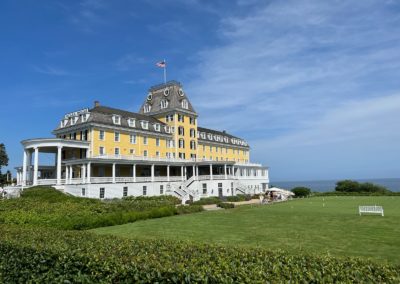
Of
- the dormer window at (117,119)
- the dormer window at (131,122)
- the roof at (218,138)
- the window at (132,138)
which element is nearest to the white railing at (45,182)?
the dormer window at (117,119)

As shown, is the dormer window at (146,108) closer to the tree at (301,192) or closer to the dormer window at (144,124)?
the dormer window at (144,124)

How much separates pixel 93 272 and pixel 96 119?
136ft

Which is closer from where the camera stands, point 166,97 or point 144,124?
point 144,124

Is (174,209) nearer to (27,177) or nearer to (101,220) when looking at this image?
(101,220)

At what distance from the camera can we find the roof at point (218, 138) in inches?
2673

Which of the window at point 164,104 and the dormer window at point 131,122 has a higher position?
the window at point 164,104

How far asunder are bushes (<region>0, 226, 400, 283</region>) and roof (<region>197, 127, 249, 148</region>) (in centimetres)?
5747

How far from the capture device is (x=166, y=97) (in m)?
60.7

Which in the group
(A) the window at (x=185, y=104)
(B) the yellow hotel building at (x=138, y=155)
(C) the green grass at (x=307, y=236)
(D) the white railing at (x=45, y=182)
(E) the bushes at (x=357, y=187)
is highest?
(A) the window at (x=185, y=104)

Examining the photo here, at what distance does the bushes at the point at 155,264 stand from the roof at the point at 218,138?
5747 centimetres

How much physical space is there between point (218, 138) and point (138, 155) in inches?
991

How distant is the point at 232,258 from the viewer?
6.27 m

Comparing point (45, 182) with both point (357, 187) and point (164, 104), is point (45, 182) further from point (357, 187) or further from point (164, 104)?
point (357, 187)

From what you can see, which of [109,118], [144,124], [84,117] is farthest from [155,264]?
[144,124]
